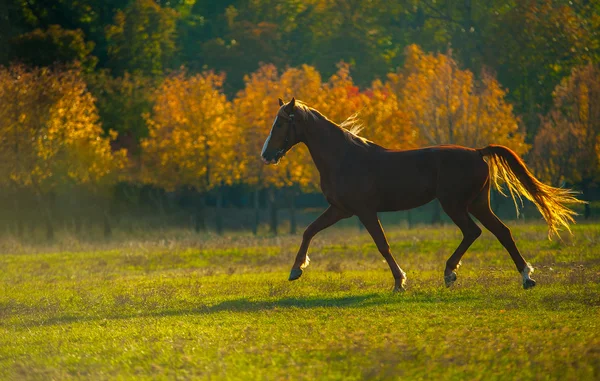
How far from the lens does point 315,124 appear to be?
17453 millimetres

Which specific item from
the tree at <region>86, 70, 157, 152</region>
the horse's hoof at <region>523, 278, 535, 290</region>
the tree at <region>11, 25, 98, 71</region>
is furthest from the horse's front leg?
the tree at <region>86, 70, 157, 152</region>

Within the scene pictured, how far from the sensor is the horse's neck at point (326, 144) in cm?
1712

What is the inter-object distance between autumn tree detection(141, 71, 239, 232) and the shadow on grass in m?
36.8

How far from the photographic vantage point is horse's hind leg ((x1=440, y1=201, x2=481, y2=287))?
16922 millimetres

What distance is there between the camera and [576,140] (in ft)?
172

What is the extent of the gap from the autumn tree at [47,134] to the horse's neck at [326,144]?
95.5ft

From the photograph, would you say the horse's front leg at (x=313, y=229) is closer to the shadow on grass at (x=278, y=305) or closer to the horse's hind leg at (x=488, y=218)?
the shadow on grass at (x=278, y=305)

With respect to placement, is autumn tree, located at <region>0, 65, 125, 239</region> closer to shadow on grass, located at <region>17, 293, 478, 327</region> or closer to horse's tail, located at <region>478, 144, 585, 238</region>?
shadow on grass, located at <region>17, 293, 478, 327</region>

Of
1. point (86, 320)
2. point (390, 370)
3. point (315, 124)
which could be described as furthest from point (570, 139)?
point (390, 370)

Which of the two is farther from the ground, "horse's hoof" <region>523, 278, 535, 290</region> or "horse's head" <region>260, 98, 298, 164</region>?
"horse's head" <region>260, 98, 298, 164</region>

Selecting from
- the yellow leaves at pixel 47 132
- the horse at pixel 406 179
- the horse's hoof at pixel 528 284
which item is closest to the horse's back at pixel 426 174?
the horse at pixel 406 179

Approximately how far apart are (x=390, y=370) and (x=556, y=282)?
318 inches

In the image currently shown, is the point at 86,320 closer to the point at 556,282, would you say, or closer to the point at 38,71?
the point at 556,282

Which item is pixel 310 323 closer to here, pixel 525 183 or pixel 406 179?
pixel 406 179
